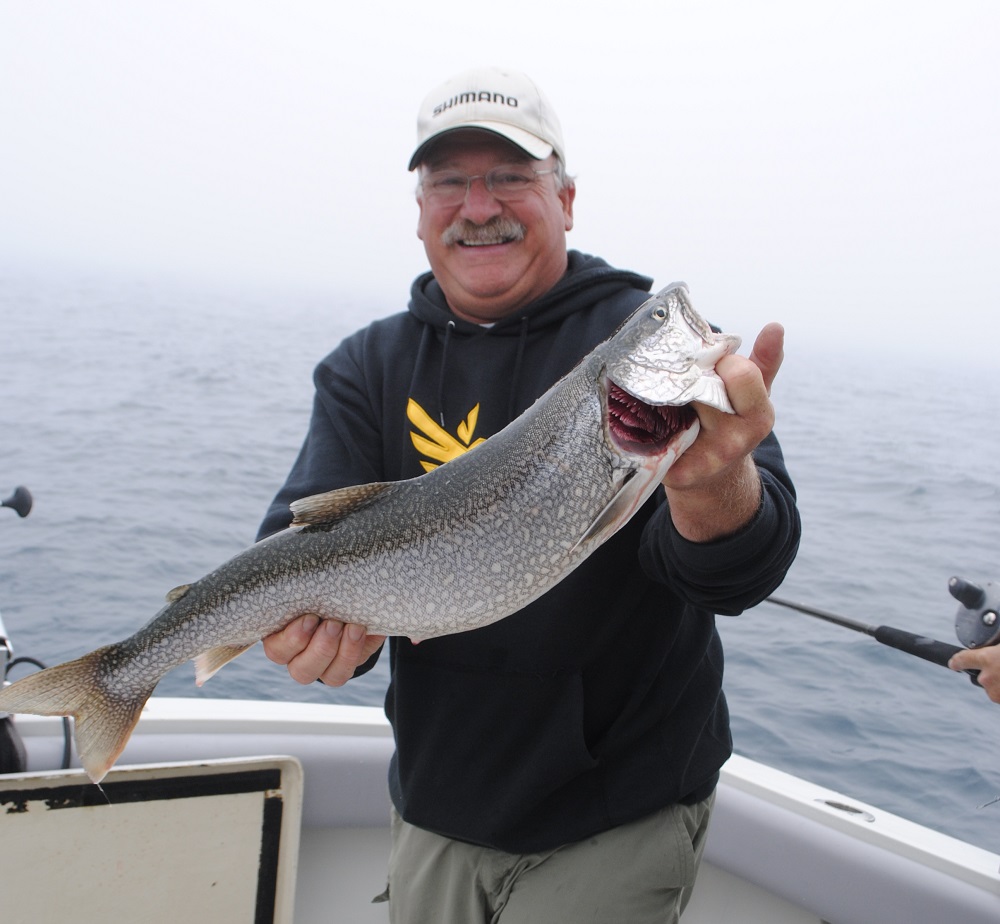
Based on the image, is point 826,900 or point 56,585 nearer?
point 826,900

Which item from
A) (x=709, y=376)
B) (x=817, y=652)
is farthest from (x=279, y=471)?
(x=709, y=376)

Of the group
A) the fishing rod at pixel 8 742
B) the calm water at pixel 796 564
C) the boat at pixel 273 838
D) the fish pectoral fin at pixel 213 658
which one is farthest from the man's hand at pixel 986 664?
the fishing rod at pixel 8 742

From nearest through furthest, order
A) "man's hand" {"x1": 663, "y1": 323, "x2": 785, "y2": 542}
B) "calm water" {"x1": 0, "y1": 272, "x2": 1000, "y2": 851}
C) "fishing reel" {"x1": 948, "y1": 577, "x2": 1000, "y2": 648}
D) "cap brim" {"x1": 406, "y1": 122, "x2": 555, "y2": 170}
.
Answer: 1. "man's hand" {"x1": 663, "y1": 323, "x2": 785, "y2": 542}
2. "cap brim" {"x1": 406, "y1": 122, "x2": 555, "y2": 170}
3. "fishing reel" {"x1": 948, "y1": 577, "x2": 1000, "y2": 648}
4. "calm water" {"x1": 0, "y1": 272, "x2": 1000, "y2": 851}

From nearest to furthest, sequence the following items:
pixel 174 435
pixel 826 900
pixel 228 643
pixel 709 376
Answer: pixel 709 376 < pixel 228 643 < pixel 826 900 < pixel 174 435

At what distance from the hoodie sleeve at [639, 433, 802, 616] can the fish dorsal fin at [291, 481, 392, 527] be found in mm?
811

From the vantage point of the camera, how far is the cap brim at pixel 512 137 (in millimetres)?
2754

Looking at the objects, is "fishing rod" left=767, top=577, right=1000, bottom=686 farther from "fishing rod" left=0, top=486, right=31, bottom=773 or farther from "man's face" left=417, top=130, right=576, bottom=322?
"fishing rod" left=0, top=486, right=31, bottom=773

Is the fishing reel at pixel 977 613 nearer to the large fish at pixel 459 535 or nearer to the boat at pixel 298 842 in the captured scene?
the boat at pixel 298 842

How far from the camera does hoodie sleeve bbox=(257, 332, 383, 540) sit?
280 centimetres

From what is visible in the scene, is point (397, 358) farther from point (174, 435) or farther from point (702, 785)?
point (174, 435)

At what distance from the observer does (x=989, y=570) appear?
9.63 m

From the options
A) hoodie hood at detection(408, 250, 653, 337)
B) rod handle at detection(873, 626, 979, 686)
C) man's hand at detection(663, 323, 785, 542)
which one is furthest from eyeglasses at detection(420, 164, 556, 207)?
rod handle at detection(873, 626, 979, 686)

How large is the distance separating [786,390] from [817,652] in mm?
22532

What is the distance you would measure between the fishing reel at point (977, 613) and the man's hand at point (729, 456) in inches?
52.0
